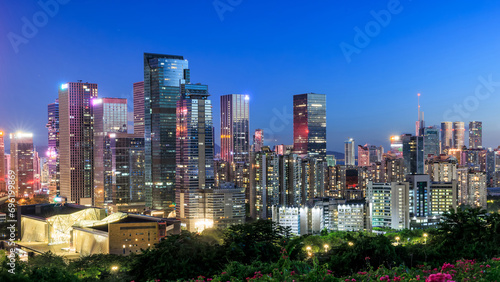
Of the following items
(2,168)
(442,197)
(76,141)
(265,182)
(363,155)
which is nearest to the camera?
(442,197)

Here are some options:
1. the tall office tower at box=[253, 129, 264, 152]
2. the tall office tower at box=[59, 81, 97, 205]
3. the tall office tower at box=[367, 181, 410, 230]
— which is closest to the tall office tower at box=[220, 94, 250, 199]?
the tall office tower at box=[253, 129, 264, 152]

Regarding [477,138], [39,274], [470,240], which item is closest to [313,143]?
[477,138]

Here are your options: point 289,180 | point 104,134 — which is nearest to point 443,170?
point 289,180

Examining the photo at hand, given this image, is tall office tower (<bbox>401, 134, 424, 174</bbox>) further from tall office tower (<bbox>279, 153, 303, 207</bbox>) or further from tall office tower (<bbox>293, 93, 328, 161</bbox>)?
tall office tower (<bbox>293, 93, 328, 161</bbox>)

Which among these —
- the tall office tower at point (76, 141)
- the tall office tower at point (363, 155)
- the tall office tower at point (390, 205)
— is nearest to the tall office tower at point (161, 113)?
the tall office tower at point (76, 141)

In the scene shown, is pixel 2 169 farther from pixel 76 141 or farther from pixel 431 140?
pixel 431 140

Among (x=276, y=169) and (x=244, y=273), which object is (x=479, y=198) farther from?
(x=244, y=273)
